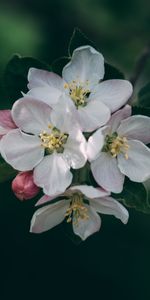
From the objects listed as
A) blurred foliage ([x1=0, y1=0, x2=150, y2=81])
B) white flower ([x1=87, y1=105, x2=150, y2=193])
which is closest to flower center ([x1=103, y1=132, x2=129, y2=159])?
white flower ([x1=87, y1=105, x2=150, y2=193])

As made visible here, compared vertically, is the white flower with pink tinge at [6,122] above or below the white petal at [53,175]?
above

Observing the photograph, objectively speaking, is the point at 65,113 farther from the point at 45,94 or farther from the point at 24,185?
the point at 24,185

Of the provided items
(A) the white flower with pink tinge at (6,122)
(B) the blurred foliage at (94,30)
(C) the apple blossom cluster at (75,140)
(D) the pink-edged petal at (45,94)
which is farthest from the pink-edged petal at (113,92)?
(B) the blurred foliage at (94,30)

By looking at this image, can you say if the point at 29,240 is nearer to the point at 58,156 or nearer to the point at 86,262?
the point at 86,262

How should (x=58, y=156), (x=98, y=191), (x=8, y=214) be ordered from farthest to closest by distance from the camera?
(x=8, y=214), (x=58, y=156), (x=98, y=191)

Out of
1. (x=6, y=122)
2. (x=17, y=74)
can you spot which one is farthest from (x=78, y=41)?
(x=6, y=122)

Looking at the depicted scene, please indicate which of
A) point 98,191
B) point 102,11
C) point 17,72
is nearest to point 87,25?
point 102,11

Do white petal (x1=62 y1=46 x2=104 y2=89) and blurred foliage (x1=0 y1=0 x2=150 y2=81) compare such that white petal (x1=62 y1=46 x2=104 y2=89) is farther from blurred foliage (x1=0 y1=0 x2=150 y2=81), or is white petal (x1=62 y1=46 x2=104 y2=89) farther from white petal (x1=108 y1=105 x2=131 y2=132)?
blurred foliage (x1=0 y1=0 x2=150 y2=81)

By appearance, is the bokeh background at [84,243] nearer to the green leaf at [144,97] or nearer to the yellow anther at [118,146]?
the green leaf at [144,97]
